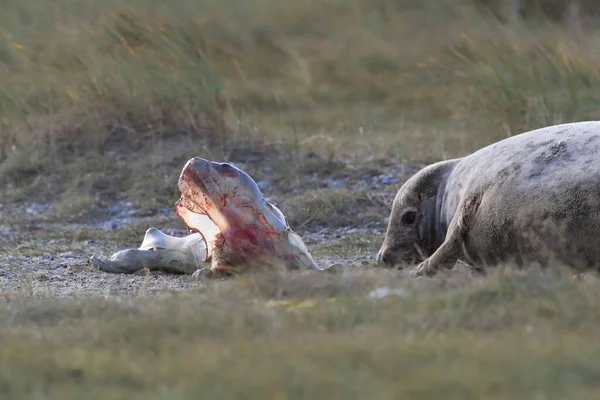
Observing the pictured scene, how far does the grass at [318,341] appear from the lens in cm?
262

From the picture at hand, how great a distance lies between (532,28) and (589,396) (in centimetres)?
1043

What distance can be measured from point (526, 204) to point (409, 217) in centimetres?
99

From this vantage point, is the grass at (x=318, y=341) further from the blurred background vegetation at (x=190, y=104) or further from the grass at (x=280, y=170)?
the blurred background vegetation at (x=190, y=104)

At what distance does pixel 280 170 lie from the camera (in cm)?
838

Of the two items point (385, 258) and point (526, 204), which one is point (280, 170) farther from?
point (526, 204)

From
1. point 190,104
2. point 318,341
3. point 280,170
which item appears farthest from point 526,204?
point 190,104

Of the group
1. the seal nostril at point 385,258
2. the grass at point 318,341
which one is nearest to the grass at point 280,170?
the grass at point 318,341

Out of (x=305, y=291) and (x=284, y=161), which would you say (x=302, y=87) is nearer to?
(x=284, y=161)

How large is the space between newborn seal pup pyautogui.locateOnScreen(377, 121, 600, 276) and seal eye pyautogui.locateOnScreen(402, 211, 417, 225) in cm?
13

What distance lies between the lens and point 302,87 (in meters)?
12.7

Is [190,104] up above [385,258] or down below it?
above

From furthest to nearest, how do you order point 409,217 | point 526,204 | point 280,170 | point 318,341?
point 280,170
point 409,217
point 526,204
point 318,341

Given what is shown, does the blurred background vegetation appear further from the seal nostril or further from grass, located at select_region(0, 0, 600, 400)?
the seal nostril

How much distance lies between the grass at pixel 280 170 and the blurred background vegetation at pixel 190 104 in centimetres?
2
